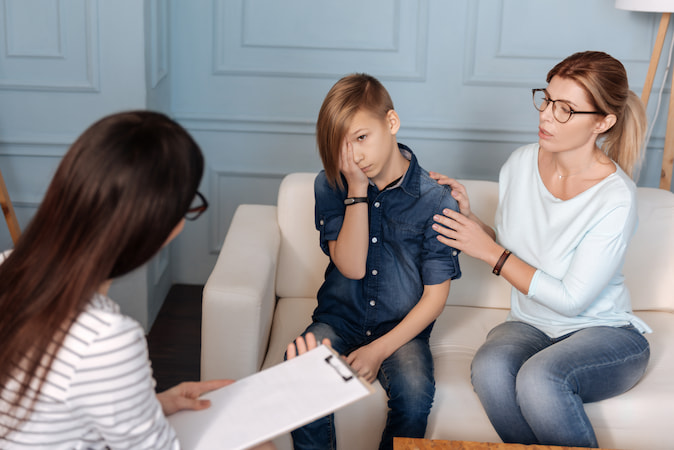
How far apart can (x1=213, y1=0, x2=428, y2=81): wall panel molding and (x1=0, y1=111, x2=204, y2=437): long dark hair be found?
171 cm

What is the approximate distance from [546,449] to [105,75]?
179 cm

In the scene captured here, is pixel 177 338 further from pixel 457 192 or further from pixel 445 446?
pixel 445 446

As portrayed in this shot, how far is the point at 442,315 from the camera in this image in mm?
2002

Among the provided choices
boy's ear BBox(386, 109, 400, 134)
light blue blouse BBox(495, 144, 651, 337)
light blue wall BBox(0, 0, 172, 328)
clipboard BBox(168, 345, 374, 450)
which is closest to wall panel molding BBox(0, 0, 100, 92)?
light blue wall BBox(0, 0, 172, 328)

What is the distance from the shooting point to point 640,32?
2.56 meters

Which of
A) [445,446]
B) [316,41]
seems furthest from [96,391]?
[316,41]

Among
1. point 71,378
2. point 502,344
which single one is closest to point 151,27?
point 502,344

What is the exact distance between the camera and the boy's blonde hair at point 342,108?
1593 mm

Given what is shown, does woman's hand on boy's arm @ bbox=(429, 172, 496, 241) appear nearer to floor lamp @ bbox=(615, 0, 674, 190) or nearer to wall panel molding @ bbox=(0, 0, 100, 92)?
floor lamp @ bbox=(615, 0, 674, 190)

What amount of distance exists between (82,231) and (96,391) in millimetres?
212

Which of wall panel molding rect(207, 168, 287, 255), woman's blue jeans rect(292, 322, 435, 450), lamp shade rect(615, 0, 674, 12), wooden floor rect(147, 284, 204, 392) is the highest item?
lamp shade rect(615, 0, 674, 12)

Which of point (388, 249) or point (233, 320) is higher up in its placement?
point (388, 249)

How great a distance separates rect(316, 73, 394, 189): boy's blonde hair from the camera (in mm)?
1593

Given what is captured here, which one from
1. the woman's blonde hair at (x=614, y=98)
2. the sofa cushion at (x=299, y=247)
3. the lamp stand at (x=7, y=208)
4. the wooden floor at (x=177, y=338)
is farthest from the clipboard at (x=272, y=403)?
the lamp stand at (x=7, y=208)
